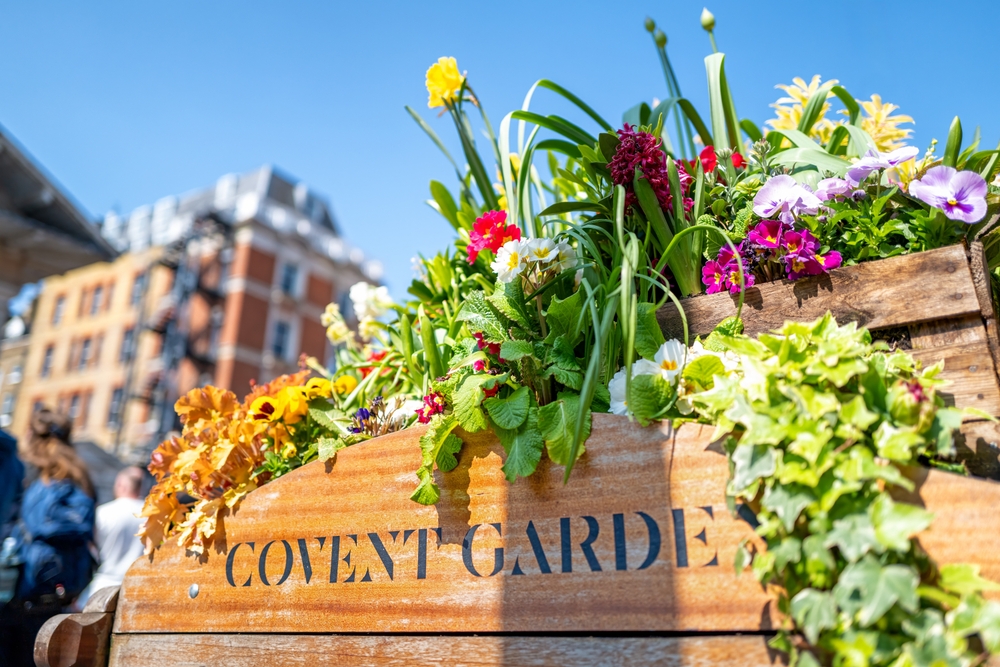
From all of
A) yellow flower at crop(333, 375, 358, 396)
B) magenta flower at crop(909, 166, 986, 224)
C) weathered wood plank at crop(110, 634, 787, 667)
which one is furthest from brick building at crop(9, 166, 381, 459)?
magenta flower at crop(909, 166, 986, 224)

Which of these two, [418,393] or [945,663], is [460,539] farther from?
[945,663]

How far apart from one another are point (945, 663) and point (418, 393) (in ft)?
2.88

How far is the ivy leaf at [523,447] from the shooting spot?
2.97ft

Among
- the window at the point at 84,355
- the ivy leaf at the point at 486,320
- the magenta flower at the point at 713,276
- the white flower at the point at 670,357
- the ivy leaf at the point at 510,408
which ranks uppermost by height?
the window at the point at 84,355

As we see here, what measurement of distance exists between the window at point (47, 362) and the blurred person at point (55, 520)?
26236mm

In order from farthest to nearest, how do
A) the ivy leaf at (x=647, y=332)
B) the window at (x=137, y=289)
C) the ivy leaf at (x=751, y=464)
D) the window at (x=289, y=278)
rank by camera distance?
the window at (x=137, y=289)
the window at (x=289, y=278)
the ivy leaf at (x=647, y=332)
the ivy leaf at (x=751, y=464)

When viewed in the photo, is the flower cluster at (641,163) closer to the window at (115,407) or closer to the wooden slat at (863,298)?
the wooden slat at (863,298)

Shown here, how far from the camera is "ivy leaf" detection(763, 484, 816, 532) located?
2.32ft

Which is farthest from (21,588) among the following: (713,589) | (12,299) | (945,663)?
(12,299)

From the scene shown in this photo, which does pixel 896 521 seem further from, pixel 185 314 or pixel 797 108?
pixel 185 314

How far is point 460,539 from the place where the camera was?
942mm

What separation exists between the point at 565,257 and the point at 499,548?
0.44 meters

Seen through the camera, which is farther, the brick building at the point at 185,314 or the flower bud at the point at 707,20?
the brick building at the point at 185,314

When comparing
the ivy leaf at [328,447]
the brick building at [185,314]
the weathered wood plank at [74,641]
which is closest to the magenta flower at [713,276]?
the ivy leaf at [328,447]
